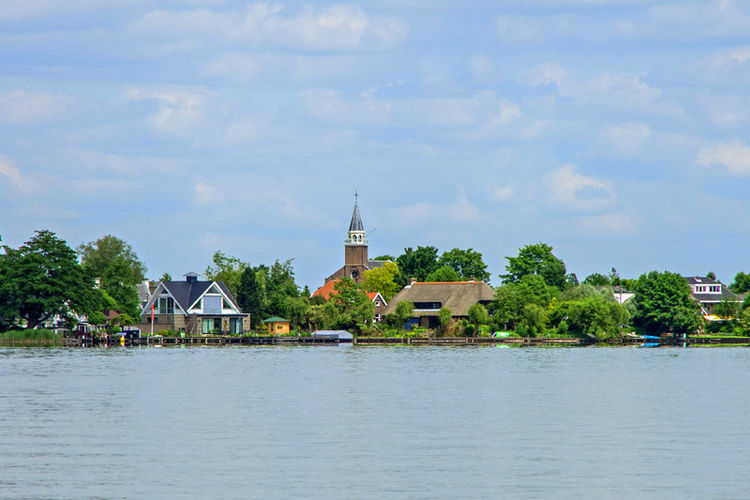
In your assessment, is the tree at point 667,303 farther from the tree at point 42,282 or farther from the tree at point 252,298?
the tree at point 42,282

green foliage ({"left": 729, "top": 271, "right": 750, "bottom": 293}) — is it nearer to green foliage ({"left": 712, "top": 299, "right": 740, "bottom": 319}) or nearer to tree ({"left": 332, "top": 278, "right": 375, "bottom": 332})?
green foliage ({"left": 712, "top": 299, "right": 740, "bottom": 319})

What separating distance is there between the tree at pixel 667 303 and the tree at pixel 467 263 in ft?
116

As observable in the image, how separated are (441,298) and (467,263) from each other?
81.6 feet

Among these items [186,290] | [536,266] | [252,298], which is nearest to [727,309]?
[536,266]

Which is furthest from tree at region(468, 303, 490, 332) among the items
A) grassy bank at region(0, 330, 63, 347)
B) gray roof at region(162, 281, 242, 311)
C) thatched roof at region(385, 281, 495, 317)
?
grassy bank at region(0, 330, 63, 347)

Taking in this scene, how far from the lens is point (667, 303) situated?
10006cm

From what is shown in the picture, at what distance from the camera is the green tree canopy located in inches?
5325

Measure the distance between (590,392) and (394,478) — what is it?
20.7m

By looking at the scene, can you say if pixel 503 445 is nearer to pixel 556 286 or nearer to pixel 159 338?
pixel 159 338

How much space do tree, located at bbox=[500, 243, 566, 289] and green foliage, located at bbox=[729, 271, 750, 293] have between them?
53.5 meters

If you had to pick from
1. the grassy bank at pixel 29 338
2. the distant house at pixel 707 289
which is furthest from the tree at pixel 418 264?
the grassy bank at pixel 29 338

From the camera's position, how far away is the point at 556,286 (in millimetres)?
130500

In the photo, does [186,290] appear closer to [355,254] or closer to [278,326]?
[278,326]

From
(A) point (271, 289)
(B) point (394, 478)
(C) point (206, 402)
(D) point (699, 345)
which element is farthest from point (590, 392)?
(A) point (271, 289)
